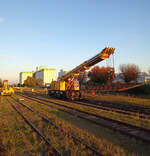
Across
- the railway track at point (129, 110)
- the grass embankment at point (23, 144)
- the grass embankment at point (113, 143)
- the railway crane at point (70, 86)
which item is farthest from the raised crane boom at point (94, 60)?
the grass embankment at point (23, 144)

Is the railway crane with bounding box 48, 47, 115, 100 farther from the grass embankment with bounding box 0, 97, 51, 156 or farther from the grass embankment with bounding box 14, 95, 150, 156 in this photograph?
the grass embankment with bounding box 0, 97, 51, 156

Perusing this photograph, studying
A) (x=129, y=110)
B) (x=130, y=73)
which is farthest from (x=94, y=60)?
(x=130, y=73)

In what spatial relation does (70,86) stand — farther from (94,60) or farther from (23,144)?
(23,144)

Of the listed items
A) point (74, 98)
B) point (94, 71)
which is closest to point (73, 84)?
point (74, 98)

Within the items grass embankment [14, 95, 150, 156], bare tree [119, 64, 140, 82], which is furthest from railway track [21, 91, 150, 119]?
bare tree [119, 64, 140, 82]

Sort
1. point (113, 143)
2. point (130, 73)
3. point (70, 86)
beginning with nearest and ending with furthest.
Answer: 1. point (113, 143)
2. point (70, 86)
3. point (130, 73)

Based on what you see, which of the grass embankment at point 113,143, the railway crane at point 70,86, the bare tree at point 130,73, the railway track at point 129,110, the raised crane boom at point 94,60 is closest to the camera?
the grass embankment at point 113,143

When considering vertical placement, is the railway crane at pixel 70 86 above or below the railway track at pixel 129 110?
above

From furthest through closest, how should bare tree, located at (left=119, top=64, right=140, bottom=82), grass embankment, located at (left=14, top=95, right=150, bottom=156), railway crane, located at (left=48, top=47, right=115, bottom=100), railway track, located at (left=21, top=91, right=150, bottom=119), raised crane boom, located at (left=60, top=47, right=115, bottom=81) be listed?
bare tree, located at (left=119, top=64, right=140, bottom=82), railway crane, located at (left=48, top=47, right=115, bottom=100), raised crane boom, located at (left=60, top=47, right=115, bottom=81), railway track, located at (left=21, top=91, right=150, bottom=119), grass embankment, located at (left=14, top=95, right=150, bottom=156)

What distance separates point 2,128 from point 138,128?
23.1 feet

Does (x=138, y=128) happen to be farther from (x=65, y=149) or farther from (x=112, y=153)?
(x=65, y=149)

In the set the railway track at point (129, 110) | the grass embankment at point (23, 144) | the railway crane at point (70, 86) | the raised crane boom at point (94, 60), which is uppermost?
the raised crane boom at point (94, 60)

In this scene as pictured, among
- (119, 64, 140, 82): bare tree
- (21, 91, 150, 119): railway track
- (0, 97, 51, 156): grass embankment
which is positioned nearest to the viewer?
(0, 97, 51, 156): grass embankment

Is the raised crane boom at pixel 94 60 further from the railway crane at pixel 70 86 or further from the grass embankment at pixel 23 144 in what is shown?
the grass embankment at pixel 23 144
